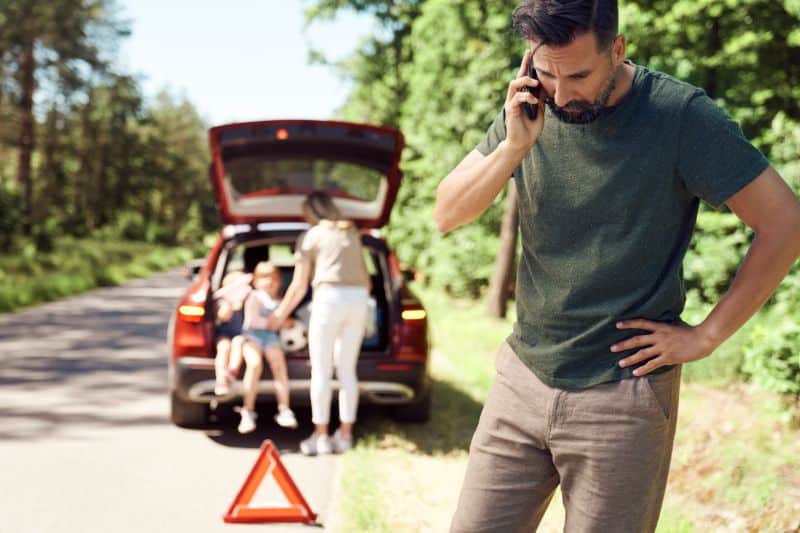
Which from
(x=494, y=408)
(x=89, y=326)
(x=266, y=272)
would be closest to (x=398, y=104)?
(x=89, y=326)

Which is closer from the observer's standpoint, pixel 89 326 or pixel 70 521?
pixel 70 521

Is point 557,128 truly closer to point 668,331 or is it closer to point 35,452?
point 668,331

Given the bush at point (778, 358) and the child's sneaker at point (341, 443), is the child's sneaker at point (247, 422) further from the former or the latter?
the bush at point (778, 358)

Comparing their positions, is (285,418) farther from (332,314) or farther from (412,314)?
(412,314)

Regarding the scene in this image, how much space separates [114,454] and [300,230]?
2.33m

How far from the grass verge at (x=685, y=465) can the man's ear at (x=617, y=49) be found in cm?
329

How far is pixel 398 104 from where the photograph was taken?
29188 mm

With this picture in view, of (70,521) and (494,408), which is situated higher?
(494,408)

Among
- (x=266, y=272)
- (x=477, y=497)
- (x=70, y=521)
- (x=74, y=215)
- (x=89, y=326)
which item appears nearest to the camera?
(x=477, y=497)

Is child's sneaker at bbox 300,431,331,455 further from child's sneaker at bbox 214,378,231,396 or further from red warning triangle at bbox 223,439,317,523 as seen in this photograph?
red warning triangle at bbox 223,439,317,523

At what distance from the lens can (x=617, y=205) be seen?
2.05 m

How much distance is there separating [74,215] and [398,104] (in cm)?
2633

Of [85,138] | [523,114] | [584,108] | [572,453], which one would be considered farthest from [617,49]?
[85,138]

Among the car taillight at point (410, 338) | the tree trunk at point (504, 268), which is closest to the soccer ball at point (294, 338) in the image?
the car taillight at point (410, 338)
